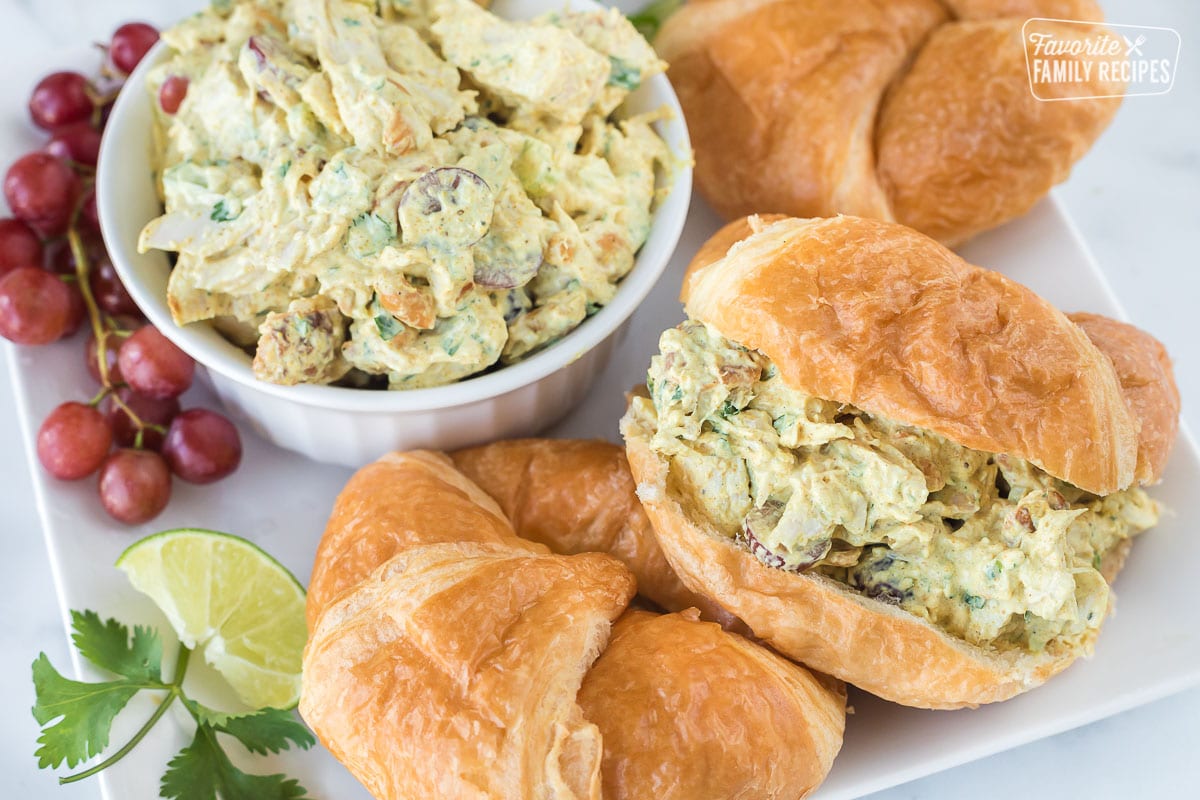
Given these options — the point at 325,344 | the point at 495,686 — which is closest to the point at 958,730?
the point at 495,686

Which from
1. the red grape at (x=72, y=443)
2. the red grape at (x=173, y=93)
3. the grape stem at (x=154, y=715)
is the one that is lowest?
the grape stem at (x=154, y=715)

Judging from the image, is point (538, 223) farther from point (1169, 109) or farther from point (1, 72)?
point (1169, 109)

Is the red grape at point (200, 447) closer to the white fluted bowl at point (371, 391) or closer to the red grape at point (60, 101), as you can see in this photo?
the white fluted bowl at point (371, 391)

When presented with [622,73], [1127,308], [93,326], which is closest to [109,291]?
[93,326]

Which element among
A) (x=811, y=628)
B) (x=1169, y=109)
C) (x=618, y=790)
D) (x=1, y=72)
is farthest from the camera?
(x=1169, y=109)

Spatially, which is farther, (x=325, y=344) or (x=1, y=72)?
(x=1, y=72)

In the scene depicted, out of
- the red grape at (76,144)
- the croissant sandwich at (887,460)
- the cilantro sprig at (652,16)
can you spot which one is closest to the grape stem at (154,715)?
the croissant sandwich at (887,460)

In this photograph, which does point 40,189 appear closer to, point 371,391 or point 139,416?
point 139,416
